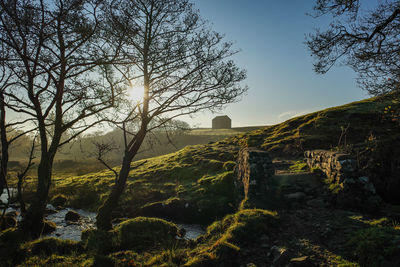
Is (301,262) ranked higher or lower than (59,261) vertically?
higher

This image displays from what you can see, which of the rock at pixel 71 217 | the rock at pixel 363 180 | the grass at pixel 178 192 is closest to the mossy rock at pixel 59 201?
the grass at pixel 178 192

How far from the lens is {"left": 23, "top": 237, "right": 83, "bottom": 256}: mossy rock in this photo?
6.64 metres

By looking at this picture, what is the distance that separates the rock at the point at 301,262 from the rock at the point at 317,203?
3.54 m

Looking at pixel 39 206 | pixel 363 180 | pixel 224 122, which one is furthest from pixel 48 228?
pixel 224 122

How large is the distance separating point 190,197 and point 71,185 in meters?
14.8

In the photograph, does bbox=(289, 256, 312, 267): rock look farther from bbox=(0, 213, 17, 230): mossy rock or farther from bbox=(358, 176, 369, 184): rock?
bbox=(0, 213, 17, 230): mossy rock

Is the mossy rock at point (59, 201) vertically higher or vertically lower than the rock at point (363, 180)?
lower

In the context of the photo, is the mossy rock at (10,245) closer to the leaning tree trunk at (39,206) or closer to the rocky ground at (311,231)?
the leaning tree trunk at (39,206)

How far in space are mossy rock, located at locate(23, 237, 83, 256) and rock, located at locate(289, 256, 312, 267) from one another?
6.45 metres

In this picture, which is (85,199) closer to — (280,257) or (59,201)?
(59,201)

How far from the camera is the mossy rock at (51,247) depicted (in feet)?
21.8

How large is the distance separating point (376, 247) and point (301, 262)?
1566 millimetres

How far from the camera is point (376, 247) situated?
4.36 m

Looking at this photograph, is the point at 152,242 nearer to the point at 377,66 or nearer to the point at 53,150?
the point at 53,150
